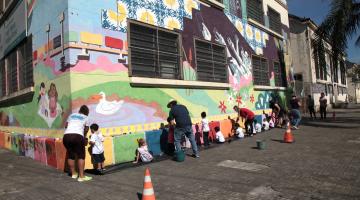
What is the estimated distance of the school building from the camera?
8.33m

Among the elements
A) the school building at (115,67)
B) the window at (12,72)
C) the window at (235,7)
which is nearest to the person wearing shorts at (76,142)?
the school building at (115,67)

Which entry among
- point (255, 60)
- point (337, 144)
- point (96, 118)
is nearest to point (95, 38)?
point (96, 118)

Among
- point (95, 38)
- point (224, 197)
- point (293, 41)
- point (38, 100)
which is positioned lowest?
point (224, 197)

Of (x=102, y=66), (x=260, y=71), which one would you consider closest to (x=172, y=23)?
(x=102, y=66)

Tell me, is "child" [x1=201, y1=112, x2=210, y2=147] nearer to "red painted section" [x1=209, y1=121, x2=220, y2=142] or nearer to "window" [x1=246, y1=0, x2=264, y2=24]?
"red painted section" [x1=209, y1=121, x2=220, y2=142]

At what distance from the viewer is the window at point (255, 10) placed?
17519 millimetres

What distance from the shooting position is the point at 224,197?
17.7ft

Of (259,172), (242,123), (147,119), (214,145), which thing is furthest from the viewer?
(242,123)

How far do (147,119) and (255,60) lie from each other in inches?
369

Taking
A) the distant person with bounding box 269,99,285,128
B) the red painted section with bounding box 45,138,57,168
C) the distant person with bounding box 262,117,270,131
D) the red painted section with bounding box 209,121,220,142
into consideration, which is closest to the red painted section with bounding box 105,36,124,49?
the red painted section with bounding box 45,138,57,168

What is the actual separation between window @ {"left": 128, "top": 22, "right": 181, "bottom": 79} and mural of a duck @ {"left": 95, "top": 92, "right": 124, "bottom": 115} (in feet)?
3.72

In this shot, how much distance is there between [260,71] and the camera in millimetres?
17719

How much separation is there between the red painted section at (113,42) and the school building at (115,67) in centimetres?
3

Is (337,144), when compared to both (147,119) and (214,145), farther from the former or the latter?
(147,119)
